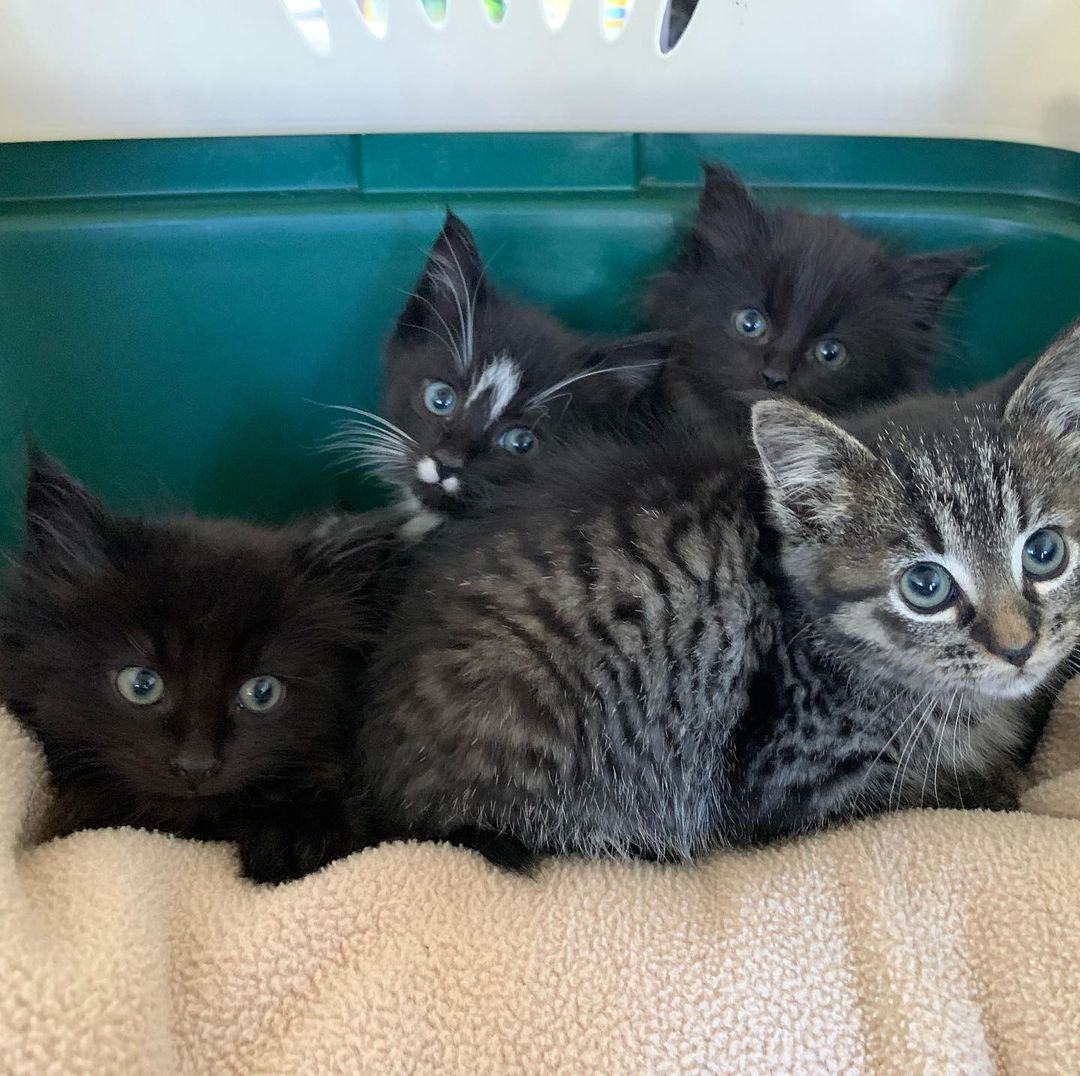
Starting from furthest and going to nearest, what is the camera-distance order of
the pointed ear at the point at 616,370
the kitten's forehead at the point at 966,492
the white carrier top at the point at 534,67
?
the pointed ear at the point at 616,370 < the white carrier top at the point at 534,67 < the kitten's forehead at the point at 966,492

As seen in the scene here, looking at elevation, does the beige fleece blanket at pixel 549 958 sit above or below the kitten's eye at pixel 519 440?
below

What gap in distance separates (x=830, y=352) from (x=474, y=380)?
58 centimetres

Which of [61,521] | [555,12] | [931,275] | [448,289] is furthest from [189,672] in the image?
[931,275]

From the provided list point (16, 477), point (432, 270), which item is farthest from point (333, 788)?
point (432, 270)

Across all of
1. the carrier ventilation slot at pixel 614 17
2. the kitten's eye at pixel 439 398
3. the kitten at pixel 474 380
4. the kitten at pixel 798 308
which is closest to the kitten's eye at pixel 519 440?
the kitten at pixel 474 380

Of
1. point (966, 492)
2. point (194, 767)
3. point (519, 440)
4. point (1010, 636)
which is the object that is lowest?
point (194, 767)

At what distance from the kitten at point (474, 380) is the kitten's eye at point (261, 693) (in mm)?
420

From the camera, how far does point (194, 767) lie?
1.23m

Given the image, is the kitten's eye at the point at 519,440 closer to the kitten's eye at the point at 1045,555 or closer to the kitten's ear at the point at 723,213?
the kitten's ear at the point at 723,213

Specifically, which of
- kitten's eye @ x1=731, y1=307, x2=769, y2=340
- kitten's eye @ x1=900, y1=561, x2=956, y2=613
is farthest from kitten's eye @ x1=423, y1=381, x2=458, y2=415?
kitten's eye @ x1=900, y1=561, x2=956, y2=613

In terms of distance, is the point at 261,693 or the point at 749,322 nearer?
the point at 261,693

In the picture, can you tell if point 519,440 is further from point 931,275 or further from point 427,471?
point 931,275

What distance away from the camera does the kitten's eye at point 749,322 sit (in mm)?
1688

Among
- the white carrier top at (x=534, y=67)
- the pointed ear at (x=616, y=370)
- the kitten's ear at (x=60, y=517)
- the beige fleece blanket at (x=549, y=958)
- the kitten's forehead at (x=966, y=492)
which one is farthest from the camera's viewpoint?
the pointed ear at (x=616, y=370)
